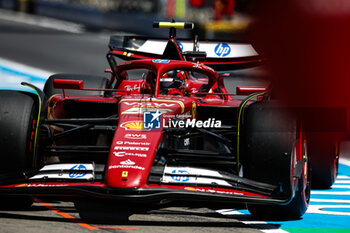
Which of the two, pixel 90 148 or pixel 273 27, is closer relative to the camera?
pixel 273 27

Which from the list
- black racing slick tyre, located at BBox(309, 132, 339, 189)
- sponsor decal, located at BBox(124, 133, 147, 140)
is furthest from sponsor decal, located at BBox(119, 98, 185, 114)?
black racing slick tyre, located at BBox(309, 132, 339, 189)

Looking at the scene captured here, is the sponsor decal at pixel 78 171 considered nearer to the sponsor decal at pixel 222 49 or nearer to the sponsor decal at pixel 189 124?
the sponsor decal at pixel 189 124

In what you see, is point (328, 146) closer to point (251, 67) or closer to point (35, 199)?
point (251, 67)

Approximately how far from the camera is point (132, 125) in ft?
21.6

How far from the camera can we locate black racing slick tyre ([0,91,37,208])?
6453 mm

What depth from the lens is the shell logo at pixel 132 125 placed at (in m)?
6.55

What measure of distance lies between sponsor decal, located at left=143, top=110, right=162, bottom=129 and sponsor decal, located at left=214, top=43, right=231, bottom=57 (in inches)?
146

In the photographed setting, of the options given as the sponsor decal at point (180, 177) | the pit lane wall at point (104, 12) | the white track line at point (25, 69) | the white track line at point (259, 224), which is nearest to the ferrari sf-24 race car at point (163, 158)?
the sponsor decal at point (180, 177)

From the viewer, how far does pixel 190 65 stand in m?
8.04

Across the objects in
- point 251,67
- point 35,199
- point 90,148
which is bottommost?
point 35,199

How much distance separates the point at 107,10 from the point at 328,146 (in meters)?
26.6

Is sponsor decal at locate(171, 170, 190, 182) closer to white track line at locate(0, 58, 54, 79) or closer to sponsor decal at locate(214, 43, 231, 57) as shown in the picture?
sponsor decal at locate(214, 43, 231, 57)

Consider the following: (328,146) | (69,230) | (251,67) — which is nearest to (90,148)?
(69,230)

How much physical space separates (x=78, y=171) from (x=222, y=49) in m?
4.52
